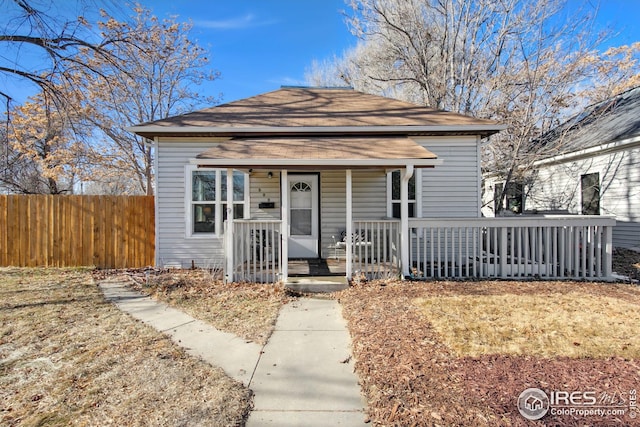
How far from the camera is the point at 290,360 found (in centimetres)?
353

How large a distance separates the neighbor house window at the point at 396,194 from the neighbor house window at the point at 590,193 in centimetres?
744

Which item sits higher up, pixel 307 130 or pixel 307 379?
pixel 307 130

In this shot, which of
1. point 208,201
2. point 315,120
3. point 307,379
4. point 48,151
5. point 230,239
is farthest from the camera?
point 48,151

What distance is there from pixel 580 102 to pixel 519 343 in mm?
12445

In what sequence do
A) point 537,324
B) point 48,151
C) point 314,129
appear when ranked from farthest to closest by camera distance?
1. point 48,151
2. point 314,129
3. point 537,324

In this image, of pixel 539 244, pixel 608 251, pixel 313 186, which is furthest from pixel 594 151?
pixel 313 186

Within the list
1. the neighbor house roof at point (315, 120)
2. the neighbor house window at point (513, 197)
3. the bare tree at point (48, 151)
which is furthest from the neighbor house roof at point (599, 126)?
the bare tree at point (48, 151)

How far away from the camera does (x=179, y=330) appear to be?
14.5 feet

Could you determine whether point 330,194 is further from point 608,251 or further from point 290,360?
point 608,251

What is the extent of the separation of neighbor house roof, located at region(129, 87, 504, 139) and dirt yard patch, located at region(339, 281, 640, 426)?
429cm

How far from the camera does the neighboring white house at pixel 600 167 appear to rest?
10164 millimetres

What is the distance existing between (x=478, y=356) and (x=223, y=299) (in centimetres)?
405

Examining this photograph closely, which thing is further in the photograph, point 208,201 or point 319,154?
point 208,201

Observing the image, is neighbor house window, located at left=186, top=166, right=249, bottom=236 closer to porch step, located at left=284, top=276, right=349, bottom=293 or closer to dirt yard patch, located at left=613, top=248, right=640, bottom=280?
porch step, located at left=284, top=276, right=349, bottom=293
